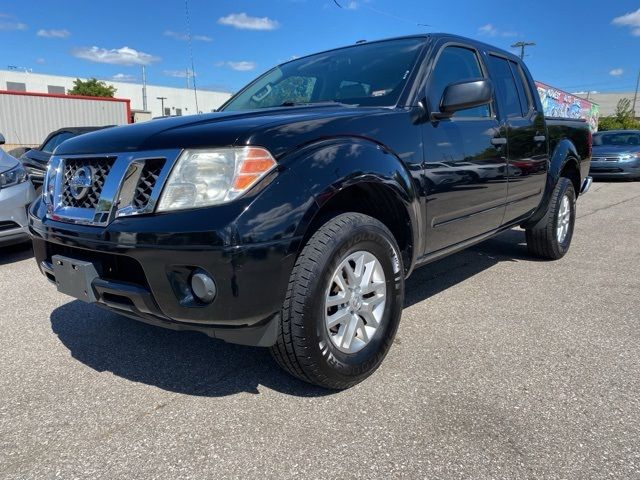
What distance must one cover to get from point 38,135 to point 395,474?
24949mm

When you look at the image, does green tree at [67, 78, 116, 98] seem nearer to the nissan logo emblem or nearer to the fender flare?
the fender flare

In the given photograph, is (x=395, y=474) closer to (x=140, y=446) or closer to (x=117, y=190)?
(x=140, y=446)

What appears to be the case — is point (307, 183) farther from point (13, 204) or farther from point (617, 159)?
point (617, 159)

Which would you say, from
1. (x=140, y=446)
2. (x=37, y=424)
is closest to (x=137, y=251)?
(x=140, y=446)

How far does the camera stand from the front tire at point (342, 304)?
215 centimetres

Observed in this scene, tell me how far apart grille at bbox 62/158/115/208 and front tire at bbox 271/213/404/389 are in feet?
3.18

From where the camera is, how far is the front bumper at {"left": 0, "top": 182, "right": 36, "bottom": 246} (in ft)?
16.1

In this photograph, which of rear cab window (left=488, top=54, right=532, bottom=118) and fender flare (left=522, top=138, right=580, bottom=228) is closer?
rear cab window (left=488, top=54, right=532, bottom=118)

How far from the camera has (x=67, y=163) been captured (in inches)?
100

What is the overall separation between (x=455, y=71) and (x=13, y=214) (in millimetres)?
4286

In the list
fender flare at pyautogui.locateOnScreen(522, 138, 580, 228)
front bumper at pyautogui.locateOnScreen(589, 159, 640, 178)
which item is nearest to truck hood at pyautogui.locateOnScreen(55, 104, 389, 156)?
fender flare at pyautogui.locateOnScreen(522, 138, 580, 228)

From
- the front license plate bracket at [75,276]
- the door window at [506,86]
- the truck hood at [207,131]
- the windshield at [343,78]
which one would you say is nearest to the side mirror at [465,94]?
the windshield at [343,78]

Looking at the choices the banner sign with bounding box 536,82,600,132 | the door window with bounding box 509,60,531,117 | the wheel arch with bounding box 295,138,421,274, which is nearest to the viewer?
the wheel arch with bounding box 295,138,421,274

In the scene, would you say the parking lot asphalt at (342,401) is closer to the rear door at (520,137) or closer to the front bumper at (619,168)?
the rear door at (520,137)
